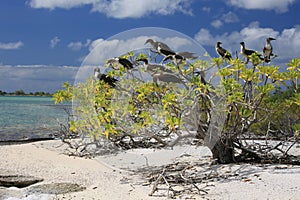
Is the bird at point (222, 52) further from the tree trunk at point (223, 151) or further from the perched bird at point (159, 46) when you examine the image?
the tree trunk at point (223, 151)

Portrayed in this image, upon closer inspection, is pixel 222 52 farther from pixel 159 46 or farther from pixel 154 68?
pixel 154 68

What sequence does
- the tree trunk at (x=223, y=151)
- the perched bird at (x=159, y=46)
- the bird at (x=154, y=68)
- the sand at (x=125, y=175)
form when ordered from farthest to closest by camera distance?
the tree trunk at (x=223, y=151) < the perched bird at (x=159, y=46) < the bird at (x=154, y=68) < the sand at (x=125, y=175)

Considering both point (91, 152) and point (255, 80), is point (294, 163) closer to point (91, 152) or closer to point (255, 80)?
point (255, 80)

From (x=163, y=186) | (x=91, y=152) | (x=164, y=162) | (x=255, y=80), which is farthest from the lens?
(x=91, y=152)

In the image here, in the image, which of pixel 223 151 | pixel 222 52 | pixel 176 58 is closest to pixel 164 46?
pixel 176 58

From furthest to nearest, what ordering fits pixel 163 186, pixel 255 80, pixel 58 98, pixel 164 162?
1. pixel 58 98
2. pixel 164 162
3. pixel 255 80
4. pixel 163 186

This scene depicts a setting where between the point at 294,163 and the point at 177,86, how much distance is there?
2.49 metres

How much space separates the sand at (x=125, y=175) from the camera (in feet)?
15.4

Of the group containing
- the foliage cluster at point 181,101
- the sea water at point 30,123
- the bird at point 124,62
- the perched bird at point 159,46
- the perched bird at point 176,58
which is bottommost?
the sea water at point 30,123

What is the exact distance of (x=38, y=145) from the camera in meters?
9.48

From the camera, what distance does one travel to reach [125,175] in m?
5.94

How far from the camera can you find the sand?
4699 mm

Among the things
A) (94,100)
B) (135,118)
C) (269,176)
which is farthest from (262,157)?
(94,100)

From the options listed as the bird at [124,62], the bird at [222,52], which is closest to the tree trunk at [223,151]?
the bird at [222,52]
